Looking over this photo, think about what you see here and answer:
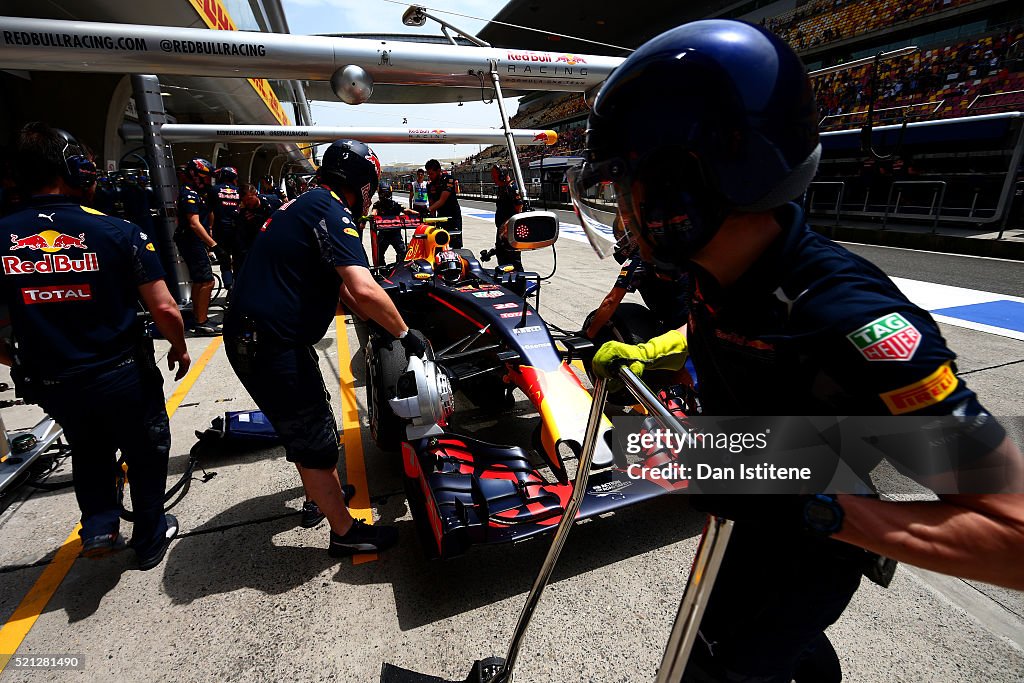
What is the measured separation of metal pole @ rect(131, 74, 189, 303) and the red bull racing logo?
19.1 ft

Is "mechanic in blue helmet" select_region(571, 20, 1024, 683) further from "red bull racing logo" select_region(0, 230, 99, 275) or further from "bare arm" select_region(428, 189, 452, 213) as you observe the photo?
"bare arm" select_region(428, 189, 452, 213)

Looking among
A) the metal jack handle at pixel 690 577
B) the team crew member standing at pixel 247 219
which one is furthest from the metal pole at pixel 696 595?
the team crew member standing at pixel 247 219

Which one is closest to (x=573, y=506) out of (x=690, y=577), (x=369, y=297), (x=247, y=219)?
(x=690, y=577)

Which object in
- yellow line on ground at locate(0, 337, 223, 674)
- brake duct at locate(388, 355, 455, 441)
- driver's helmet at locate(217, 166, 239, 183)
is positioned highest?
driver's helmet at locate(217, 166, 239, 183)

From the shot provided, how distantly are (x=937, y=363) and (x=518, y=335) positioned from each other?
2.52 meters

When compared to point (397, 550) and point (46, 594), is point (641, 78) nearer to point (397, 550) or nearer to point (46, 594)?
point (397, 550)

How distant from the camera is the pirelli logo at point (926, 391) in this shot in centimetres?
77

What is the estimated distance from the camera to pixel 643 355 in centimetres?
157

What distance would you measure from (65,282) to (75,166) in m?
0.55

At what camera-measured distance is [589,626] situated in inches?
83.9

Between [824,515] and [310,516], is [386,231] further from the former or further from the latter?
[824,515]

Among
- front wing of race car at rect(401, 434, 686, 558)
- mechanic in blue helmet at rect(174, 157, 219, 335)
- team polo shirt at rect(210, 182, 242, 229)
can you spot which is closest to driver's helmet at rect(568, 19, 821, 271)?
front wing of race car at rect(401, 434, 686, 558)

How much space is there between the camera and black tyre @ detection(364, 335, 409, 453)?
3.21m

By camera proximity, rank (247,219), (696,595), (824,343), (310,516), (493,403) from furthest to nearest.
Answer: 1. (247,219)
2. (493,403)
3. (310,516)
4. (696,595)
5. (824,343)
